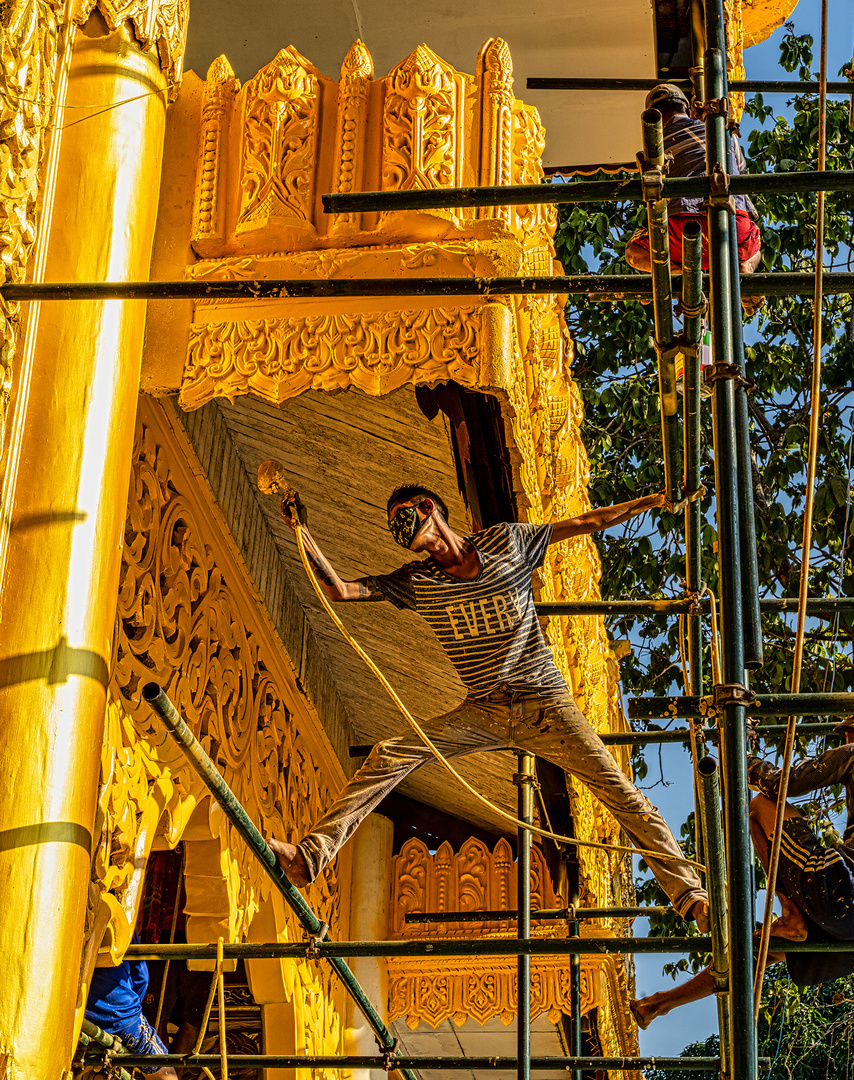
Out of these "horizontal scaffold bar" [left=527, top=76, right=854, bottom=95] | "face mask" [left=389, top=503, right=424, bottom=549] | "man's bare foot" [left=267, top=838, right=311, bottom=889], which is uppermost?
"horizontal scaffold bar" [left=527, top=76, right=854, bottom=95]

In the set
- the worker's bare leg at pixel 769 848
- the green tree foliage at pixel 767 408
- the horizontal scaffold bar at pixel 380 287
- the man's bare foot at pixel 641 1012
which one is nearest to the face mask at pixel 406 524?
the horizontal scaffold bar at pixel 380 287

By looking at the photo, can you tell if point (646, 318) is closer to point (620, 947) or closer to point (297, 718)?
point (297, 718)

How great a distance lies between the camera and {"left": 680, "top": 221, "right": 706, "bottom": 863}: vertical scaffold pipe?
335cm

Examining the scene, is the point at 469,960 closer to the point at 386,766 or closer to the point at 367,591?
the point at 386,766

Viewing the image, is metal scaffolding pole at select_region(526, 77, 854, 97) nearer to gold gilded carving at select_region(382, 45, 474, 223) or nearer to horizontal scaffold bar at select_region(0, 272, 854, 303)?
gold gilded carving at select_region(382, 45, 474, 223)

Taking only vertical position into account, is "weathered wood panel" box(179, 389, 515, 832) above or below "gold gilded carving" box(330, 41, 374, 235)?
below

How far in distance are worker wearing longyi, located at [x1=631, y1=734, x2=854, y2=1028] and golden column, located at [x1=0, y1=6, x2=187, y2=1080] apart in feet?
6.17

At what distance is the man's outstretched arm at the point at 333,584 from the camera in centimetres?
369

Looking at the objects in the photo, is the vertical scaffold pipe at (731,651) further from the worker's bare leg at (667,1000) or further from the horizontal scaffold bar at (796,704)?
the worker's bare leg at (667,1000)

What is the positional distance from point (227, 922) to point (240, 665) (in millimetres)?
1122

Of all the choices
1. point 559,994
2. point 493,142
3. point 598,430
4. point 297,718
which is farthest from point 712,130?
point 598,430

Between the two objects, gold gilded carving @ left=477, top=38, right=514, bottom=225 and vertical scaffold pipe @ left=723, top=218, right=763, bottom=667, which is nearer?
vertical scaffold pipe @ left=723, top=218, right=763, bottom=667

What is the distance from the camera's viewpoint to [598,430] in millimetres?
10125

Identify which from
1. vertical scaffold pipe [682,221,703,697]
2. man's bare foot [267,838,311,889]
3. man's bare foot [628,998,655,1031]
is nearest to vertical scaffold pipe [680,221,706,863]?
vertical scaffold pipe [682,221,703,697]
